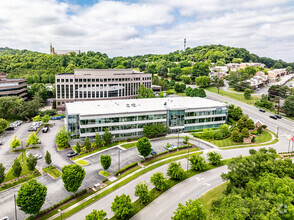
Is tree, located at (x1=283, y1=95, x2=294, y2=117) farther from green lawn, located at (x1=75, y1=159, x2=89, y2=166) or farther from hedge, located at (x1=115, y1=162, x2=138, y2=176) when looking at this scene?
green lawn, located at (x1=75, y1=159, x2=89, y2=166)

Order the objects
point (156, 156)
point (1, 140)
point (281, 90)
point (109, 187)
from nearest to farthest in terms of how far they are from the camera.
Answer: point (109, 187)
point (156, 156)
point (1, 140)
point (281, 90)

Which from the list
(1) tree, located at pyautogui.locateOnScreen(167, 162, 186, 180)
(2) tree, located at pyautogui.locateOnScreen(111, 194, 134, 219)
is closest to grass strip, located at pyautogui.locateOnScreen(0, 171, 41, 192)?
(2) tree, located at pyautogui.locateOnScreen(111, 194, 134, 219)

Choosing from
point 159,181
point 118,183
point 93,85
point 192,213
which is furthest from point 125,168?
point 93,85

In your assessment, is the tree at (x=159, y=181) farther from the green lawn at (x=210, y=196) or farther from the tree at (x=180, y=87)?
the tree at (x=180, y=87)

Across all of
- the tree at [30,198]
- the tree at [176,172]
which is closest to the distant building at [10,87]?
the tree at [30,198]

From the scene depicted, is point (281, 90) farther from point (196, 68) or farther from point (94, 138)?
point (94, 138)

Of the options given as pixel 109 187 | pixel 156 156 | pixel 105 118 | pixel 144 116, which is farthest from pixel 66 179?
pixel 144 116
